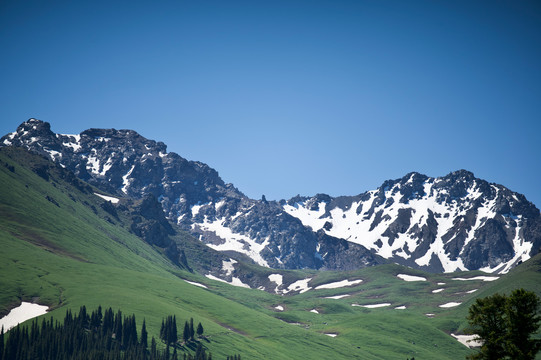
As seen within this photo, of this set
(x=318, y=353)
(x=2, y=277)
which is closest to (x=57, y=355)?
(x=2, y=277)

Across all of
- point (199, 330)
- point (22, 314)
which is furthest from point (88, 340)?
point (199, 330)

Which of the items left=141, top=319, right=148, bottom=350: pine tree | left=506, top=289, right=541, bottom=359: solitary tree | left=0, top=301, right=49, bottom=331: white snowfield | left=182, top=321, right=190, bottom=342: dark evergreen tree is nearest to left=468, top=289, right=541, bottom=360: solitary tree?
left=506, top=289, right=541, bottom=359: solitary tree

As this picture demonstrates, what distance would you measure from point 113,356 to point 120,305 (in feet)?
174

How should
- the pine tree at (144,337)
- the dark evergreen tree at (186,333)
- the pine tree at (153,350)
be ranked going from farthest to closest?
the dark evergreen tree at (186,333)
the pine tree at (144,337)
the pine tree at (153,350)

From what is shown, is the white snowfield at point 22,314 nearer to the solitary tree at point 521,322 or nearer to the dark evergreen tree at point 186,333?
the dark evergreen tree at point 186,333

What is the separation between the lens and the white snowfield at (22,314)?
151m

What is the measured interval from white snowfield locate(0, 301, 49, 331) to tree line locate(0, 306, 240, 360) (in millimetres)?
8410

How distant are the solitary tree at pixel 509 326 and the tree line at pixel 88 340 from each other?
332 feet

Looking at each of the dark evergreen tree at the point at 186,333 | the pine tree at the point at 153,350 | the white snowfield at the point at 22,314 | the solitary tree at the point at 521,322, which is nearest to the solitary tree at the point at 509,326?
the solitary tree at the point at 521,322

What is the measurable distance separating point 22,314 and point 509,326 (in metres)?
153

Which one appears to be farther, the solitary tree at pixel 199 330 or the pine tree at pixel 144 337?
the solitary tree at pixel 199 330

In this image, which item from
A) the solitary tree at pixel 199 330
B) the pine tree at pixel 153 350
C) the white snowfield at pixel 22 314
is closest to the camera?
the pine tree at pixel 153 350

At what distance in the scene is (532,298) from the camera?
48.6 m

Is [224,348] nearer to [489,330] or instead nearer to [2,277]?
[2,277]
